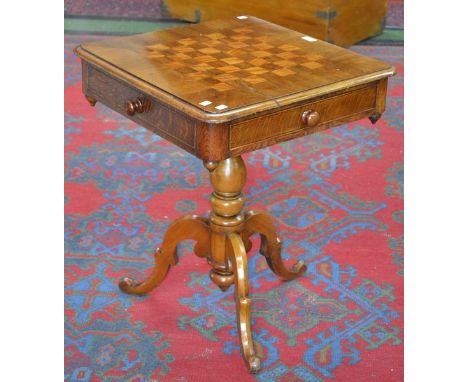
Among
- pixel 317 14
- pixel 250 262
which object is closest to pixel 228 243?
pixel 250 262

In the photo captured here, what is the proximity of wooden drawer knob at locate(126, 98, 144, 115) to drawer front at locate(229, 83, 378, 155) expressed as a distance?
0.99 ft

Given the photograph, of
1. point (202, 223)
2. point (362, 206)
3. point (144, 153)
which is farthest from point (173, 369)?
point (144, 153)

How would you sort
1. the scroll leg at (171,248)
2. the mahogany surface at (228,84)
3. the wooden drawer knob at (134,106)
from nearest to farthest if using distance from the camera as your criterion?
1. the mahogany surface at (228,84)
2. the wooden drawer knob at (134,106)
3. the scroll leg at (171,248)

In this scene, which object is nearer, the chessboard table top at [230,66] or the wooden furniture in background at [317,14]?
the chessboard table top at [230,66]

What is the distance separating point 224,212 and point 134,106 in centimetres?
46

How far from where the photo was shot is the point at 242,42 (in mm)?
2605

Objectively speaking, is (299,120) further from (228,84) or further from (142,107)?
(142,107)

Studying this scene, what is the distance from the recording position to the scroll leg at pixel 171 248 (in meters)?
2.72

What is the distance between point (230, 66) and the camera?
7.85 feet

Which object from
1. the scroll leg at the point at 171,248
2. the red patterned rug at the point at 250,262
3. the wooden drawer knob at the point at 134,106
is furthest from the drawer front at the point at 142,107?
the red patterned rug at the point at 250,262

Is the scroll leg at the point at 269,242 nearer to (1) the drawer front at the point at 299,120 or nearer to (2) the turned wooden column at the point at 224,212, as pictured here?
(2) the turned wooden column at the point at 224,212

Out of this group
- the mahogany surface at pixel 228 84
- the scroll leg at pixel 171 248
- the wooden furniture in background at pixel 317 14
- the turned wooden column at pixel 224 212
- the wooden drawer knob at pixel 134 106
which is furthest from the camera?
the wooden furniture in background at pixel 317 14

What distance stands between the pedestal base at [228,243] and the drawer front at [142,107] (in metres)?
0.29

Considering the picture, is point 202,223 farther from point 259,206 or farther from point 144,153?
point 144,153
